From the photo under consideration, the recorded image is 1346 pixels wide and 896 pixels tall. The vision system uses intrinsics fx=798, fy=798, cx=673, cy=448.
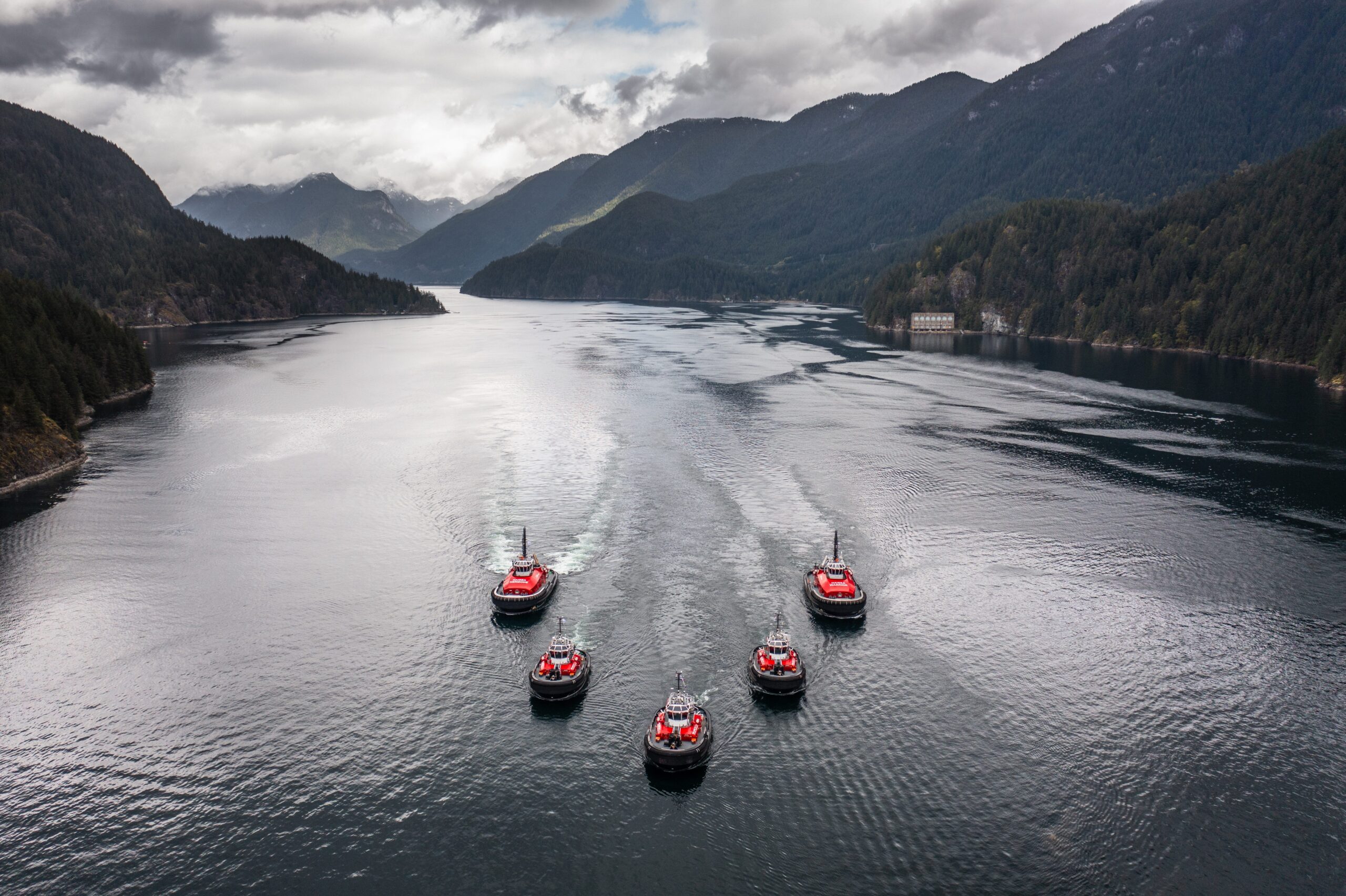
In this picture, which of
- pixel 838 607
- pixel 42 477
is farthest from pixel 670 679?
pixel 42 477

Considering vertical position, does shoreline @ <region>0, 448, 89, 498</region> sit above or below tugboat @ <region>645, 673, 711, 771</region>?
above

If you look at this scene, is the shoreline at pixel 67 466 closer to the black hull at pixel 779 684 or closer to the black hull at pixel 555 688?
the black hull at pixel 555 688

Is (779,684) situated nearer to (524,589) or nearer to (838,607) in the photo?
(838,607)

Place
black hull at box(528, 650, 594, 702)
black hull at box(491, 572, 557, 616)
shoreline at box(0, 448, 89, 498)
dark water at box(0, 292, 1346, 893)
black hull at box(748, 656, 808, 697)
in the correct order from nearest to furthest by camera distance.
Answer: dark water at box(0, 292, 1346, 893), black hull at box(528, 650, 594, 702), black hull at box(748, 656, 808, 697), black hull at box(491, 572, 557, 616), shoreline at box(0, 448, 89, 498)

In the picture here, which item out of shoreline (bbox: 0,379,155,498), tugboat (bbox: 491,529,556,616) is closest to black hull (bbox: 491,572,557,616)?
tugboat (bbox: 491,529,556,616)

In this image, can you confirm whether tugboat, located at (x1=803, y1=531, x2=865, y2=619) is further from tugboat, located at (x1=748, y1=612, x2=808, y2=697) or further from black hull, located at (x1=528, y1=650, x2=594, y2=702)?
black hull, located at (x1=528, y1=650, x2=594, y2=702)
